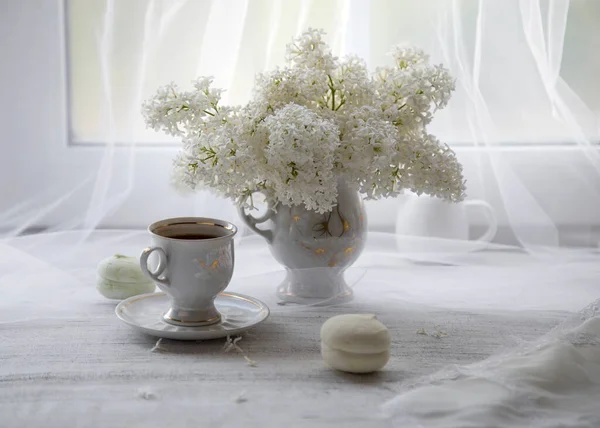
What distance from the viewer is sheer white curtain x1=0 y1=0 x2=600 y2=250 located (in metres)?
1.37

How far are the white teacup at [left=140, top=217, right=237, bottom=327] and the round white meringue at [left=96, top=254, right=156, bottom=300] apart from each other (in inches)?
4.3

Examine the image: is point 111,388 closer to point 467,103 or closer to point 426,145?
point 426,145

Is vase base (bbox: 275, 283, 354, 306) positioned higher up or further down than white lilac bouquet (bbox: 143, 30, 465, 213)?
further down

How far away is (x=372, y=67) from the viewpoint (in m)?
1.42

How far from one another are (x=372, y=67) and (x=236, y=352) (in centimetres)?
72

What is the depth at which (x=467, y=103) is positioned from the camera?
141cm

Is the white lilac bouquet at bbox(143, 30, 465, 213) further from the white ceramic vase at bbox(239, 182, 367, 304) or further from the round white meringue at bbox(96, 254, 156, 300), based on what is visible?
the round white meringue at bbox(96, 254, 156, 300)

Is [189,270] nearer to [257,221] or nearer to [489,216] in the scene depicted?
[257,221]

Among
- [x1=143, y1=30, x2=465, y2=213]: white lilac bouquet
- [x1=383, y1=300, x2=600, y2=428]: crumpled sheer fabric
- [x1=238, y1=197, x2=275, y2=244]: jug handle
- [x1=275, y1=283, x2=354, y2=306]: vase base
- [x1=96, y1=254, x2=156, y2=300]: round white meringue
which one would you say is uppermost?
[x1=143, y1=30, x2=465, y2=213]: white lilac bouquet

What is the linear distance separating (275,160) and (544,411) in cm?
36

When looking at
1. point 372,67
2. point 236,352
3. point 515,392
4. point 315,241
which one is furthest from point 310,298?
point 372,67

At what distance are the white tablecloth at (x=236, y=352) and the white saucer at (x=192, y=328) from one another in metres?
0.01

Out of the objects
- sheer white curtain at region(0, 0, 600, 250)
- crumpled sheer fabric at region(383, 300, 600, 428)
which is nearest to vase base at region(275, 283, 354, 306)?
crumpled sheer fabric at region(383, 300, 600, 428)

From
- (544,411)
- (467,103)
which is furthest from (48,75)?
(544,411)
